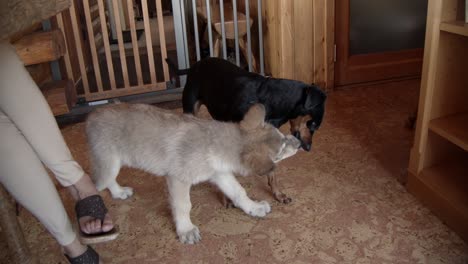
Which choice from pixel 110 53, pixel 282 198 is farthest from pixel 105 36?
pixel 282 198

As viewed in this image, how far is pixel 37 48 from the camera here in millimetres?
2723

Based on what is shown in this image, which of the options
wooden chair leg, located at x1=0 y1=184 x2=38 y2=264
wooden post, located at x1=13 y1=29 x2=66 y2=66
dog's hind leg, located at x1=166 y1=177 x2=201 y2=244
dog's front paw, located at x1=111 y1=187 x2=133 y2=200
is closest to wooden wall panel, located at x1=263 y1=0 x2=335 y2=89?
wooden post, located at x1=13 y1=29 x2=66 y2=66

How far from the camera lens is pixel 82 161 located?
2604 millimetres

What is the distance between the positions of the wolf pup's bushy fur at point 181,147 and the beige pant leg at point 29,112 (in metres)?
0.27

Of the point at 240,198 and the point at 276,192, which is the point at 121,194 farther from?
the point at 276,192

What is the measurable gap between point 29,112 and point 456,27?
5.03ft

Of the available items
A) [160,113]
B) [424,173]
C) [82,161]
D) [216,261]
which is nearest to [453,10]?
[424,173]

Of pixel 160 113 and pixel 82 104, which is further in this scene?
pixel 82 104

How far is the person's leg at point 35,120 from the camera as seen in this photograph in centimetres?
146

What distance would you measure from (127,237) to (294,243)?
697mm

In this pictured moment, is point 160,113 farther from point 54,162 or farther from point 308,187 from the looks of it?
point 308,187

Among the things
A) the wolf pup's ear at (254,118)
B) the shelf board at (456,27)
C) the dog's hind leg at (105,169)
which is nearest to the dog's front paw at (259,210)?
the wolf pup's ear at (254,118)

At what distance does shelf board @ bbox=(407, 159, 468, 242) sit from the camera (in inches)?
69.6

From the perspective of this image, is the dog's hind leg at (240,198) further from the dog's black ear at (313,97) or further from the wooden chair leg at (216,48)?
the wooden chair leg at (216,48)
